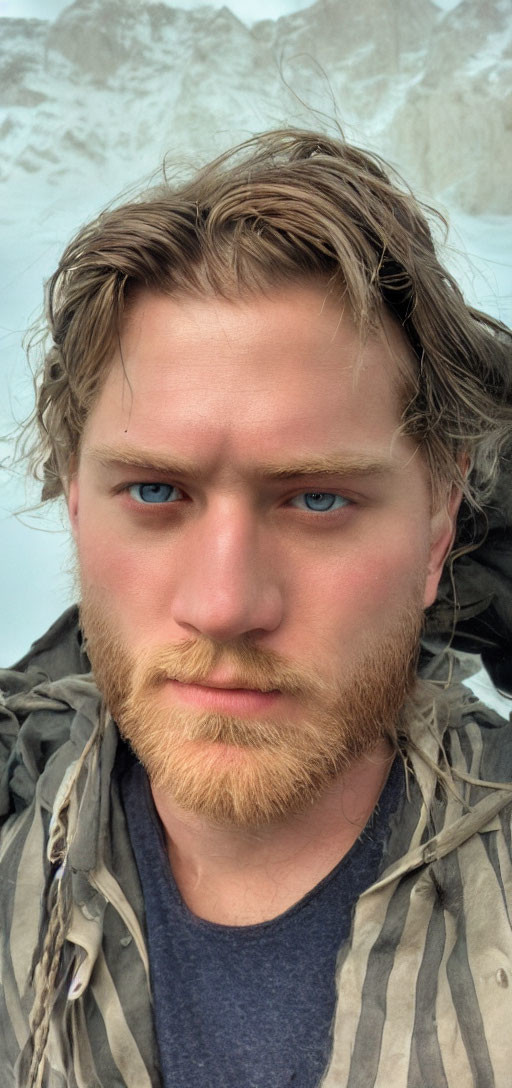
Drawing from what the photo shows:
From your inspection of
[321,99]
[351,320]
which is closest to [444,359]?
[351,320]

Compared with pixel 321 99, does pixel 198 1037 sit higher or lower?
lower

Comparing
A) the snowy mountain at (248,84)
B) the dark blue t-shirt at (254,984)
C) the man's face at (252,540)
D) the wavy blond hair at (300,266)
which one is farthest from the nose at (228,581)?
the snowy mountain at (248,84)

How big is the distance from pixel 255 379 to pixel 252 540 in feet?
0.59

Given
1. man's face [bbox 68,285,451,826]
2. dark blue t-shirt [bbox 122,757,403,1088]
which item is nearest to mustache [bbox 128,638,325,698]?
man's face [bbox 68,285,451,826]

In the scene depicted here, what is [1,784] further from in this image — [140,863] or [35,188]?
[35,188]

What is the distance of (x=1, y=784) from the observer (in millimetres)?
1338

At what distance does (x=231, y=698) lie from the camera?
1065mm

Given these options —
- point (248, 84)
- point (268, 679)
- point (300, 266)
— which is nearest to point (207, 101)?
point (248, 84)

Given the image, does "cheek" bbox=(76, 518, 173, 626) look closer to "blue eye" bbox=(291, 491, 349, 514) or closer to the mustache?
the mustache

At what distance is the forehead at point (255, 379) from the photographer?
3.39 ft

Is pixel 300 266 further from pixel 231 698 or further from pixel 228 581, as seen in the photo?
pixel 231 698

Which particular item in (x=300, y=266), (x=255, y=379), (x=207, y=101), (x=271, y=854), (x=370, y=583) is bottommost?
(x=271, y=854)

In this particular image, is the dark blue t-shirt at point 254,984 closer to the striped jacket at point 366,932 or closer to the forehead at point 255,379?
the striped jacket at point 366,932

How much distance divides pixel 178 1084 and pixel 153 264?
984mm
